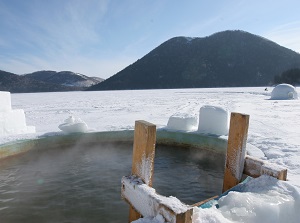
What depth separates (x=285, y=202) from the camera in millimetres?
2318

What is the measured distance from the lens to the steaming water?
3746 mm

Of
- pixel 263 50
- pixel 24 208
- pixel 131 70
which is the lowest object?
pixel 24 208

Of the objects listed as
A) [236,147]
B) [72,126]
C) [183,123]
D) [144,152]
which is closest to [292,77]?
[183,123]

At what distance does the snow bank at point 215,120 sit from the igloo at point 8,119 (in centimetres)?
535

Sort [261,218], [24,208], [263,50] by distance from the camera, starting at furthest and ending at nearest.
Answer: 1. [263,50]
2. [24,208]
3. [261,218]

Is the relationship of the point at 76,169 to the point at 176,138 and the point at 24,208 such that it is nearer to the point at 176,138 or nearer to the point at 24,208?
the point at 24,208

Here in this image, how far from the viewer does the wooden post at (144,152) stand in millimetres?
2279

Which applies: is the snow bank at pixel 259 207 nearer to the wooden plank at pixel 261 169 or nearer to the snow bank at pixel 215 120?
the wooden plank at pixel 261 169

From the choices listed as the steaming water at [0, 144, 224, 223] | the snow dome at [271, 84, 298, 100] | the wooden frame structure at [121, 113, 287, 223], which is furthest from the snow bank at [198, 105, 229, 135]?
the snow dome at [271, 84, 298, 100]

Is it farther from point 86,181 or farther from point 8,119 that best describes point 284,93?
point 8,119

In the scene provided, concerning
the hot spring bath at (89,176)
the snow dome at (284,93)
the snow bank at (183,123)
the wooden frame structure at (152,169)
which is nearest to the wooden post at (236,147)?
the wooden frame structure at (152,169)

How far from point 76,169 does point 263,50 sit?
122 m

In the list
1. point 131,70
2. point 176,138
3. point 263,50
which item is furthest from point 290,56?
point 176,138

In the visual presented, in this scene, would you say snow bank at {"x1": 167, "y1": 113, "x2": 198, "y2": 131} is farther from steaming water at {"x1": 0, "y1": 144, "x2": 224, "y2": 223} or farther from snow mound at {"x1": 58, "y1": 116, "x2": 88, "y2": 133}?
snow mound at {"x1": 58, "y1": 116, "x2": 88, "y2": 133}
